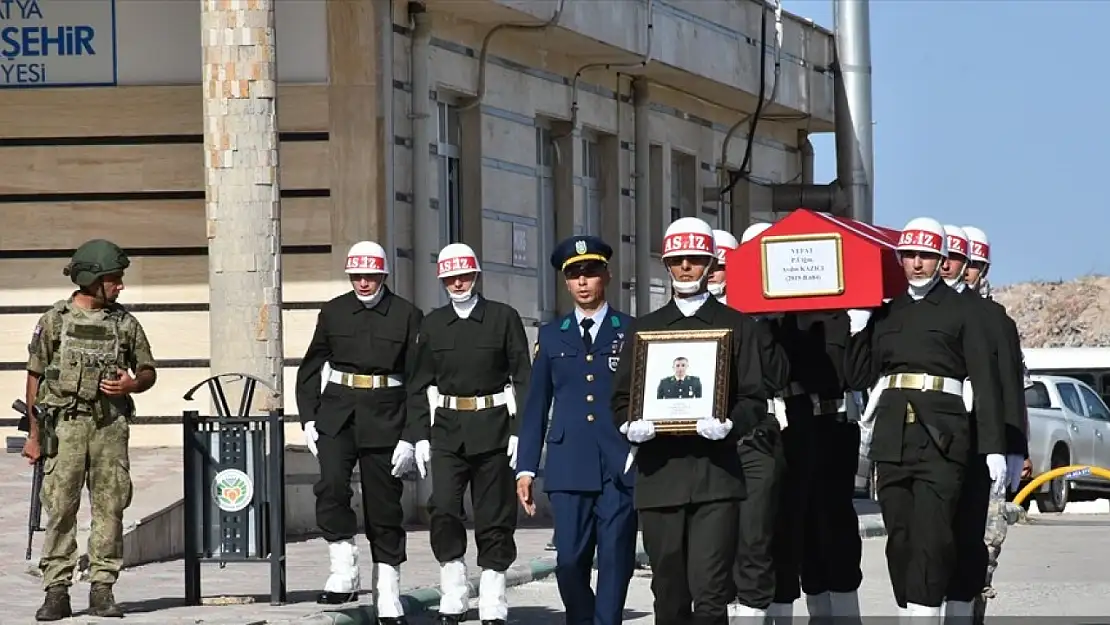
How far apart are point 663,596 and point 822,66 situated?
26.4 meters

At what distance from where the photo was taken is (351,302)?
14.8 meters

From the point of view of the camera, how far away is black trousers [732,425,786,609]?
1210 centimetres

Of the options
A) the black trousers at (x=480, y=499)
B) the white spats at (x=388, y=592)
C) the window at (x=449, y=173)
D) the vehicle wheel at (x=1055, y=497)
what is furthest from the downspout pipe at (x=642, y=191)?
the black trousers at (x=480, y=499)

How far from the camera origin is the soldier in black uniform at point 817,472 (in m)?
13.4

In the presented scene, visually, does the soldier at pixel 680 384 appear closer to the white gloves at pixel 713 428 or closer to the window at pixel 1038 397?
the white gloves at pixel 713 428

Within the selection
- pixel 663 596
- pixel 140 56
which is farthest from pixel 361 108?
pixel 663 596

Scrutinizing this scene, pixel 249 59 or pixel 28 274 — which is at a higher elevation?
pixel 249 59

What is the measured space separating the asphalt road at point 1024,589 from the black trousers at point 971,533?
70.8 inches

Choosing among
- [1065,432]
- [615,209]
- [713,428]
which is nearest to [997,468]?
[713,428]

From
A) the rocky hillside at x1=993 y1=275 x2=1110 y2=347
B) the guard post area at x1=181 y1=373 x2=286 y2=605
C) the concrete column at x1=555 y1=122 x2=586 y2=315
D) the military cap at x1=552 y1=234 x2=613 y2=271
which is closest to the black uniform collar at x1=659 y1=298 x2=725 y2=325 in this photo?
the military cap at x1=552 y1=234 x2=613 y2=271

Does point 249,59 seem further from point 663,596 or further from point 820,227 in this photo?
point 663,596

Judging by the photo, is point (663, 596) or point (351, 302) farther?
point (351, 302)

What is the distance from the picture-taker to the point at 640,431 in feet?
35.3

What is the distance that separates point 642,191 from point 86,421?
1722 cm
